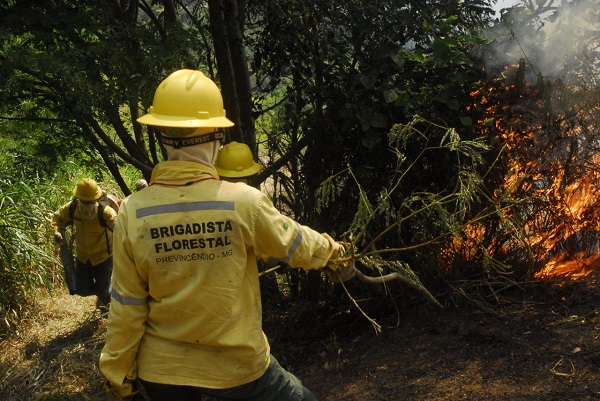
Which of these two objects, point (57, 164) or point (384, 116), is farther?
point (57, 164)

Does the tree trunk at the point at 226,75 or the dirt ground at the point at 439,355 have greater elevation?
the tree trunk at the point at 226,75

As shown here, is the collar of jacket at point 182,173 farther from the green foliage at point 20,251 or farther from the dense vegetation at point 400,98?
the green foliage at point 20,251

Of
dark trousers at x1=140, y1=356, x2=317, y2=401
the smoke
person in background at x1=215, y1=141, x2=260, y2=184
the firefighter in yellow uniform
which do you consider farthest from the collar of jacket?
the smoke

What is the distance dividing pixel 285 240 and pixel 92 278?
507cm

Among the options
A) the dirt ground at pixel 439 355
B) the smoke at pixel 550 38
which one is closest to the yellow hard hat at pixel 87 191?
the dirt ground at pixel 439 355

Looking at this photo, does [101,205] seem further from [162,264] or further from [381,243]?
[162,264]

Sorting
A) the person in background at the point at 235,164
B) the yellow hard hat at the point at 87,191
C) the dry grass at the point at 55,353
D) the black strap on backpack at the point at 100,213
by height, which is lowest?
the dry grass at the point at 55,353

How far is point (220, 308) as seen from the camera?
279 centimetres

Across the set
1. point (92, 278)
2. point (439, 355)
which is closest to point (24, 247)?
point (92, 278)

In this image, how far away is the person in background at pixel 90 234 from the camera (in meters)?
6.94

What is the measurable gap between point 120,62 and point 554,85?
3.00m

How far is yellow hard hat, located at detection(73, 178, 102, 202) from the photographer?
680 centimetres

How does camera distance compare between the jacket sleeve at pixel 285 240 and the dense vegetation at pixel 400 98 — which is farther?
the dense vegetation at pixel 400 98

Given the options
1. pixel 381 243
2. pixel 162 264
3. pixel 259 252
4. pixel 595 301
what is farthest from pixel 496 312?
pixel 162 264
